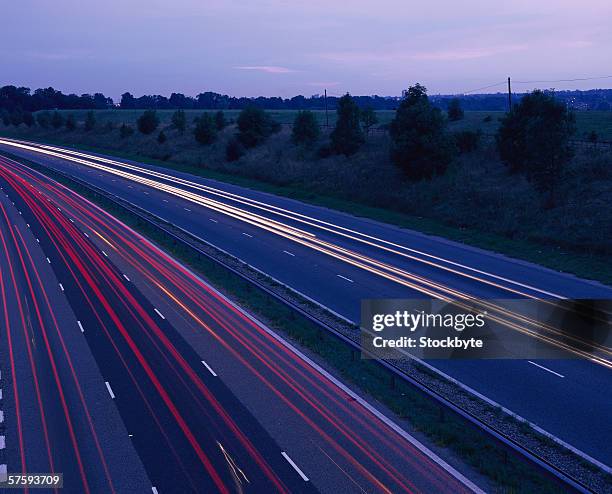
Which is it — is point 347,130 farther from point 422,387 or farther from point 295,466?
point 295,466

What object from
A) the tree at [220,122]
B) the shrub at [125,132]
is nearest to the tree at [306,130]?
the tree at [220,122]

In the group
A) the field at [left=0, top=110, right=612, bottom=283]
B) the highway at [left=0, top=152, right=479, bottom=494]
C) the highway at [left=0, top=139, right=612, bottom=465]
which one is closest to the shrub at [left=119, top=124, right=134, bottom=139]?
the field at [left=0, top=110, right=612, bottom=283]

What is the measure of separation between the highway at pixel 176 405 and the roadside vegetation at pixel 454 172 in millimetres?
17947

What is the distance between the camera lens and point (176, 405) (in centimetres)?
1720

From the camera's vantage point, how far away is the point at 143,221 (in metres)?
46.6

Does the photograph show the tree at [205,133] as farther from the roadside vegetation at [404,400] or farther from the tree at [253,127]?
the roadside vegetation at [404,400]

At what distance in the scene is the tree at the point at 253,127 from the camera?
87.0m

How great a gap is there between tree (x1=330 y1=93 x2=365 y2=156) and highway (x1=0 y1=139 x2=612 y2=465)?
12699 mm

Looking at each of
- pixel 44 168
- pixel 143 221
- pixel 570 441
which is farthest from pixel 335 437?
pixel 44 168

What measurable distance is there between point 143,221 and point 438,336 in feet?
95.4

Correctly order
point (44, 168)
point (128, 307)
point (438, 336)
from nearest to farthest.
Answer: point (438, 336) → point (128, 307) → point (44, 168)

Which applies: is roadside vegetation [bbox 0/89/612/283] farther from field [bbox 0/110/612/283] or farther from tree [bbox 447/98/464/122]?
A: tree [bbox 447/98/464/122]

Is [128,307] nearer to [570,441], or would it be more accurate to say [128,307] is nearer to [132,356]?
[132,356]

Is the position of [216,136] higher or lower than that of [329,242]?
higher
